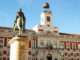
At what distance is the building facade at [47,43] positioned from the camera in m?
32.2

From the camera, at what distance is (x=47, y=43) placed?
35.7 m

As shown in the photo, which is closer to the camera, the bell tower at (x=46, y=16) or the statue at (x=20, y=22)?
the statue at (x=20, y=22)

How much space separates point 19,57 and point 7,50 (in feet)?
75.2

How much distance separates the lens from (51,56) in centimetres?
3553

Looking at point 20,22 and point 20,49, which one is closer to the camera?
point 20,49

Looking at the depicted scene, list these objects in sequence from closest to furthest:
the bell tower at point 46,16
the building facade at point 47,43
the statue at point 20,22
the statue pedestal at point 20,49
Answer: the statue pedestal at point 20,49
the statue at point 20,22
the building facade at point 47,43
the bell tower at point 46,16

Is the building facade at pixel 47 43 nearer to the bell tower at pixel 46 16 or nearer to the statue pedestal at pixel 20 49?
the bell tower at pixel 46 16

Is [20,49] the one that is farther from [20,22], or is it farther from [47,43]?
[47,43]

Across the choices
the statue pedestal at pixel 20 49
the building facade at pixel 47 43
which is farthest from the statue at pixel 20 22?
the building facade at pixel 47 43

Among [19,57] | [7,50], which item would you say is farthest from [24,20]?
[7,50]

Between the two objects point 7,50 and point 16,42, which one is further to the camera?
point 7,50

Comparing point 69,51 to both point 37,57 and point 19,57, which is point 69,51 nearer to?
point 37,57

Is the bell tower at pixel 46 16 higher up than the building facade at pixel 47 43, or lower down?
higher up

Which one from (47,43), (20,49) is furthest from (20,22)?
(47,43)
